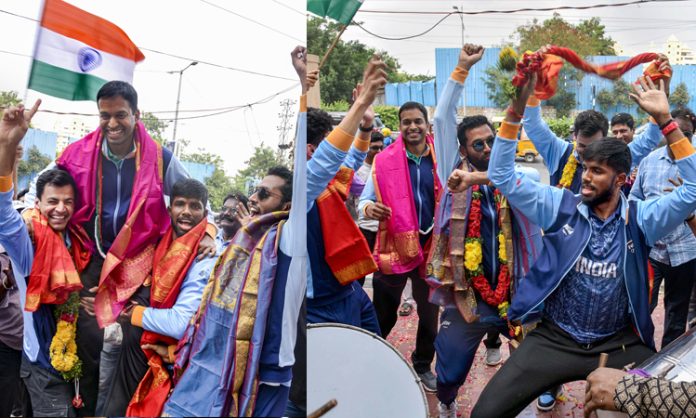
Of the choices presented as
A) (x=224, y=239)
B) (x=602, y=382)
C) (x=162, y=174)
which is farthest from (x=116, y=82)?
(x=602, y=382)

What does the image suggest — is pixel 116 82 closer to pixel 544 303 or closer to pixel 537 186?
pixel 537 186

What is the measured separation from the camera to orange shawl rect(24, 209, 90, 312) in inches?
88.8

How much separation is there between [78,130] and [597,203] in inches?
80.0

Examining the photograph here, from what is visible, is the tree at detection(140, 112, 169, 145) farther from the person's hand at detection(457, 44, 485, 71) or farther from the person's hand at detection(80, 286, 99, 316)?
the person's hand at detection(457, 44, 485, 71)

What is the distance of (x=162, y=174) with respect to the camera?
7.43 feet

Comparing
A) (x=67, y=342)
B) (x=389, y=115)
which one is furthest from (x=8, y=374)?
(x=389, y=115)

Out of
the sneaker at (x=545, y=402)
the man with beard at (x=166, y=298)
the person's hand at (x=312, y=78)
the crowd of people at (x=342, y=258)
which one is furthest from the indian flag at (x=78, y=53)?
the sneaker at (x=545, y=402)

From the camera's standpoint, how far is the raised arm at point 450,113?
309cm

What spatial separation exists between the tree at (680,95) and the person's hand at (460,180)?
97 cm

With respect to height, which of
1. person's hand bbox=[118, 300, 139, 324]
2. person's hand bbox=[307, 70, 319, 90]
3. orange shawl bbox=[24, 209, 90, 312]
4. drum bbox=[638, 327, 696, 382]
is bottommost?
drum bbox=[638, 327, 696, 382]

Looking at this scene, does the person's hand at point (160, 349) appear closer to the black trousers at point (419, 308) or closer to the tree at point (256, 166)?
the tree at point (256, 166)

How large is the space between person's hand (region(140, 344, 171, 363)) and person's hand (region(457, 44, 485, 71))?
5.67ft

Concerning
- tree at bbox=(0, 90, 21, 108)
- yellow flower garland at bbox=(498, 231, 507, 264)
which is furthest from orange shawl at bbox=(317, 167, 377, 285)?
tree at bbox=(0, 90, 21, 108)

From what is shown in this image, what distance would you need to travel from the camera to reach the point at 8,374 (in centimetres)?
337
